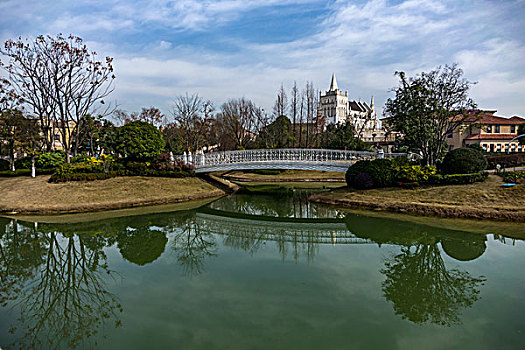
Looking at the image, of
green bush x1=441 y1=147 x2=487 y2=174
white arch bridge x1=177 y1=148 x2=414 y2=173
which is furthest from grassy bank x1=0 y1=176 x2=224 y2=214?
green bush x1=441 y1=147 x2=487 y2=174

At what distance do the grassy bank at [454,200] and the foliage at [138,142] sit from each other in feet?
35.0

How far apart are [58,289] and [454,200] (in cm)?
1277

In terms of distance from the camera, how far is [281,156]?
19.5 meters

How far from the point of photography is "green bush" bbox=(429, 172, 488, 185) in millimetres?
13891

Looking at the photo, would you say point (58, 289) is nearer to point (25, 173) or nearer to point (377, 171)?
point (377, 171)

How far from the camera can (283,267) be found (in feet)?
24.9

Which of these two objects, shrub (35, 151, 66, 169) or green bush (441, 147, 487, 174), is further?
shrub (35, 151, 66, 169)

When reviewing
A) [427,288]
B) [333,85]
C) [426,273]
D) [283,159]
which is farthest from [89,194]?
[333,85]

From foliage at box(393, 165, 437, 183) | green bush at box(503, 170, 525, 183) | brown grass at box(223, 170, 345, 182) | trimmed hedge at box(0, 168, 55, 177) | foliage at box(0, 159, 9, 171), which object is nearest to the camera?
green bush at box(503, 170, 525, 183)

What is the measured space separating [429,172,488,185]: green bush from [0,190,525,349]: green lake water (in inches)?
138

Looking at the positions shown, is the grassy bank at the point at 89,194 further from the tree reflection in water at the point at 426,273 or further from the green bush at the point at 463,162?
the green bush at the point at 463,162

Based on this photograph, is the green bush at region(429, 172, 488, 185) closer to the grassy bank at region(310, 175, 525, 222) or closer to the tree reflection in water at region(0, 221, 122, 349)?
the grassy bank at region(310, 175, 525, 222)

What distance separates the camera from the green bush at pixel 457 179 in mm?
13891

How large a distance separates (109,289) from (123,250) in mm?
2731
